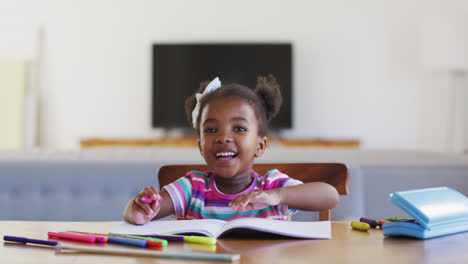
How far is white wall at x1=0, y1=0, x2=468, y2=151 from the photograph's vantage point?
225 inches

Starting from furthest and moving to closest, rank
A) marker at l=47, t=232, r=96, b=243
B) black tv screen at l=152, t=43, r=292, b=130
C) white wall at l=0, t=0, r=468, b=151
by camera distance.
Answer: white wall at l=0, t=0, r=468, b=151 → black tv screen at l=152, t=43, r=292, b=130 → marker at l=47, t=232, r=96, b=243

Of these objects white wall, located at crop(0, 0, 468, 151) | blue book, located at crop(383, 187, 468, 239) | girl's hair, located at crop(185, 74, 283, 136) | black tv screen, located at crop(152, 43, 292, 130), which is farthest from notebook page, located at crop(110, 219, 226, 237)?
white wall, located at crop(0, 0, 468, 151)

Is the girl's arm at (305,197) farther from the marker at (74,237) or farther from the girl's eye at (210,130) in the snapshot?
the marker at (74,237)

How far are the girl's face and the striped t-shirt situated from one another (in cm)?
5

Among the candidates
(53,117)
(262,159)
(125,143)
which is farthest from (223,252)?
(53,117)

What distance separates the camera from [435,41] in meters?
5.06

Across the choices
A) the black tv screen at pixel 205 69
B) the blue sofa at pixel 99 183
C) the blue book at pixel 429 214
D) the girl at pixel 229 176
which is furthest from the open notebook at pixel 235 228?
the black tv screen at pixel 205 69

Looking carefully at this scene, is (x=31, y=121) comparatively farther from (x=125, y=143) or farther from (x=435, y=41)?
(x=435, y=41)

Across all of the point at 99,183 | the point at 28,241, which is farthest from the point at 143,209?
the point at 99,183

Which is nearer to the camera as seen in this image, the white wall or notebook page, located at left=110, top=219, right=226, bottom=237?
notebook page, located at left=110, top=219, right=226, bottom=237

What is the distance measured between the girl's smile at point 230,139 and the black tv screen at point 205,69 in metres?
4.32

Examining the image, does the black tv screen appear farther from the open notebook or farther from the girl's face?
the open notebook

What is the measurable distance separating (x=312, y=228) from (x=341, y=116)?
16.4 feet

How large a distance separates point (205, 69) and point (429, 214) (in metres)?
4.89
